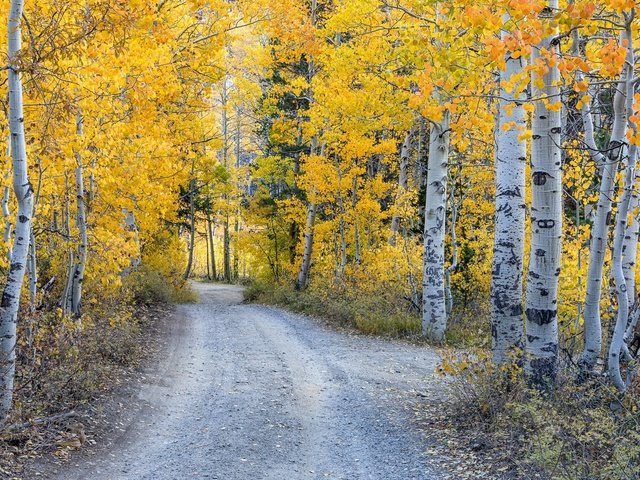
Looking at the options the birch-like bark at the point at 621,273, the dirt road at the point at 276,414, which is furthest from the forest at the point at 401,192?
the dirt road at the point at 276,414

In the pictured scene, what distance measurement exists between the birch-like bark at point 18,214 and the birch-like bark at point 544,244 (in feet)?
16.8

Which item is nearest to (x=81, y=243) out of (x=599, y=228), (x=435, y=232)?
(x=435, y=232)

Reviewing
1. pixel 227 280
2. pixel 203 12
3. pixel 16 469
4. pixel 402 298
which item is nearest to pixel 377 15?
pixel 203 12

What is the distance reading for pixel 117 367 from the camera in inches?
353

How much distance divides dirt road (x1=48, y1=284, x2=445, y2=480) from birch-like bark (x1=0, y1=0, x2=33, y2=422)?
46.2 inches

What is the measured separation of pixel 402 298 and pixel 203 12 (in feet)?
27.4

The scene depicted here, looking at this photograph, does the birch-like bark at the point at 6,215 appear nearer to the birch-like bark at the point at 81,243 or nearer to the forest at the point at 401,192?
the forest at the point at 401,192

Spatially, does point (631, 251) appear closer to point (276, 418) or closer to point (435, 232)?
point (276, 418)

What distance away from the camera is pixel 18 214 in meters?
5.56

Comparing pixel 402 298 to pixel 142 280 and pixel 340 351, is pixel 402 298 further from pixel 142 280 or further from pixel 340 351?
pixel 142 280

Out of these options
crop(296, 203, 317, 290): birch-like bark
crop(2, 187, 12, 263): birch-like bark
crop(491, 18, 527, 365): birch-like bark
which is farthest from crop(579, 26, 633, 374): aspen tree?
crop(296, 203, 317, 290): birch-like bark

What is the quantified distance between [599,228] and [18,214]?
5.79 meters

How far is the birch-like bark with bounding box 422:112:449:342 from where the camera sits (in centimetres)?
1158

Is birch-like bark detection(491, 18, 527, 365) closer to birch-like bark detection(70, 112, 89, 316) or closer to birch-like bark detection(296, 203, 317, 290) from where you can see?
birch-like bark detection(70, 112, 89, 316)
